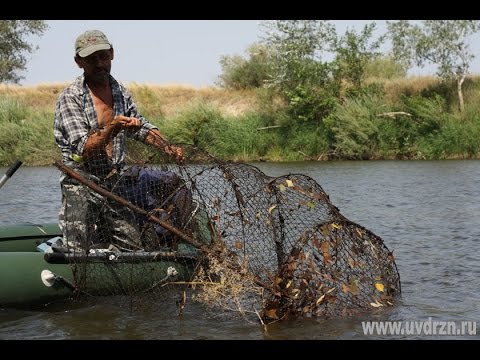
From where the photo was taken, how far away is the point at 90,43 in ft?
20.2

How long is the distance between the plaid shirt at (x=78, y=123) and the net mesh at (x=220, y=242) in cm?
22

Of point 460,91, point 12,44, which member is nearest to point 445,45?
point 460,91

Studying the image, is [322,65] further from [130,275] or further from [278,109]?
[130,275]

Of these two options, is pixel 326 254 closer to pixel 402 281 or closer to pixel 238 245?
pixel 238 245

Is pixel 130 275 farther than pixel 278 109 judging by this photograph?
No

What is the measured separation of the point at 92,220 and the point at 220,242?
1.10 meters

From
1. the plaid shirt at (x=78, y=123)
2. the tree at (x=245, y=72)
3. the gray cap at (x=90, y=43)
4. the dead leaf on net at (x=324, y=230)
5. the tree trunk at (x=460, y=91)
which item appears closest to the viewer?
the dead leaf on net at (x=324, y=230)

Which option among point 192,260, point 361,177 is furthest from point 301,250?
point 361,177

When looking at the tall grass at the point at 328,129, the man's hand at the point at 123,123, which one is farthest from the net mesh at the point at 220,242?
the tall grass at the point at 328,129

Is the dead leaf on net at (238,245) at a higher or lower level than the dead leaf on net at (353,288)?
higher

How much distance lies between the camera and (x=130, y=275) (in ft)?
20.3

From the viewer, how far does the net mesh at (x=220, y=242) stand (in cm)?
590

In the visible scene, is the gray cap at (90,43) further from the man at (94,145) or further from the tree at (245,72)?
the tree at (245,72)
